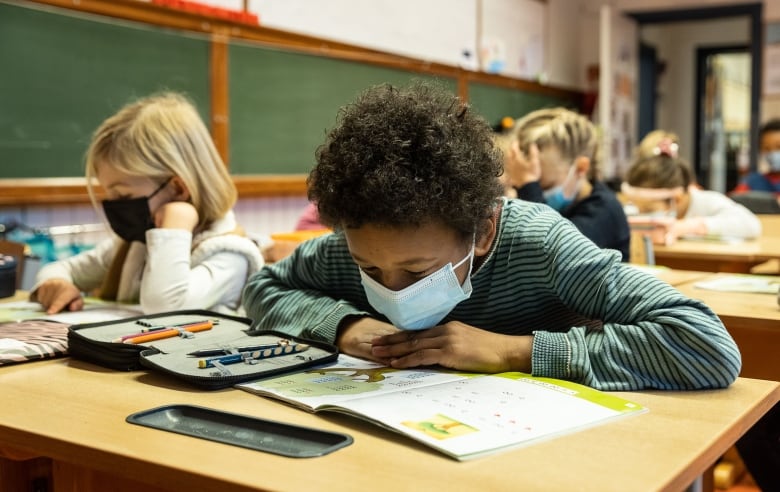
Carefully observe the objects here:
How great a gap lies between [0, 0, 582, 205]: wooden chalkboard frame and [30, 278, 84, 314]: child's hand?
1.36 meters

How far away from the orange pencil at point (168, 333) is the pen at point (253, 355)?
18 cm

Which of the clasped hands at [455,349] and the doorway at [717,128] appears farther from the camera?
the doorway at [717,128]

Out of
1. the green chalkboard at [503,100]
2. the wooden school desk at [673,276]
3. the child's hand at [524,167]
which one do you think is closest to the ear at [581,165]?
the child's hand at [524,167]

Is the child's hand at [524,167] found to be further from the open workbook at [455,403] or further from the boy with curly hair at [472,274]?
the open workbook at [455,403]

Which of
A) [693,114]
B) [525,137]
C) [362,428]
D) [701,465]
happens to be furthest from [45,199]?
[693,114]

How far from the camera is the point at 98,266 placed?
7.37ft

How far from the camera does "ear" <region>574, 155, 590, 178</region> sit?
274cm

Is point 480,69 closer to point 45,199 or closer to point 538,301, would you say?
point 45,199

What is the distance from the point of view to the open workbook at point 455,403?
93 centimetres

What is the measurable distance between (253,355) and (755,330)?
107cm

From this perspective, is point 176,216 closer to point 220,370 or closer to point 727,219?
point 220,370

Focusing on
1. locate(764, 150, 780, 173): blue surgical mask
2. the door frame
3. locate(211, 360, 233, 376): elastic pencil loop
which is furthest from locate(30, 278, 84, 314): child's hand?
the door frame

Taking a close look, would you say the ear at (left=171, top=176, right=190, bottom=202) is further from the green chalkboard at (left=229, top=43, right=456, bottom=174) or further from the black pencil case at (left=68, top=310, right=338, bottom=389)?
the green chalkboard at (left=229, top=43, right=456, bottom=174)

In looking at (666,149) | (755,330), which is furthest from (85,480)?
(666,149)
